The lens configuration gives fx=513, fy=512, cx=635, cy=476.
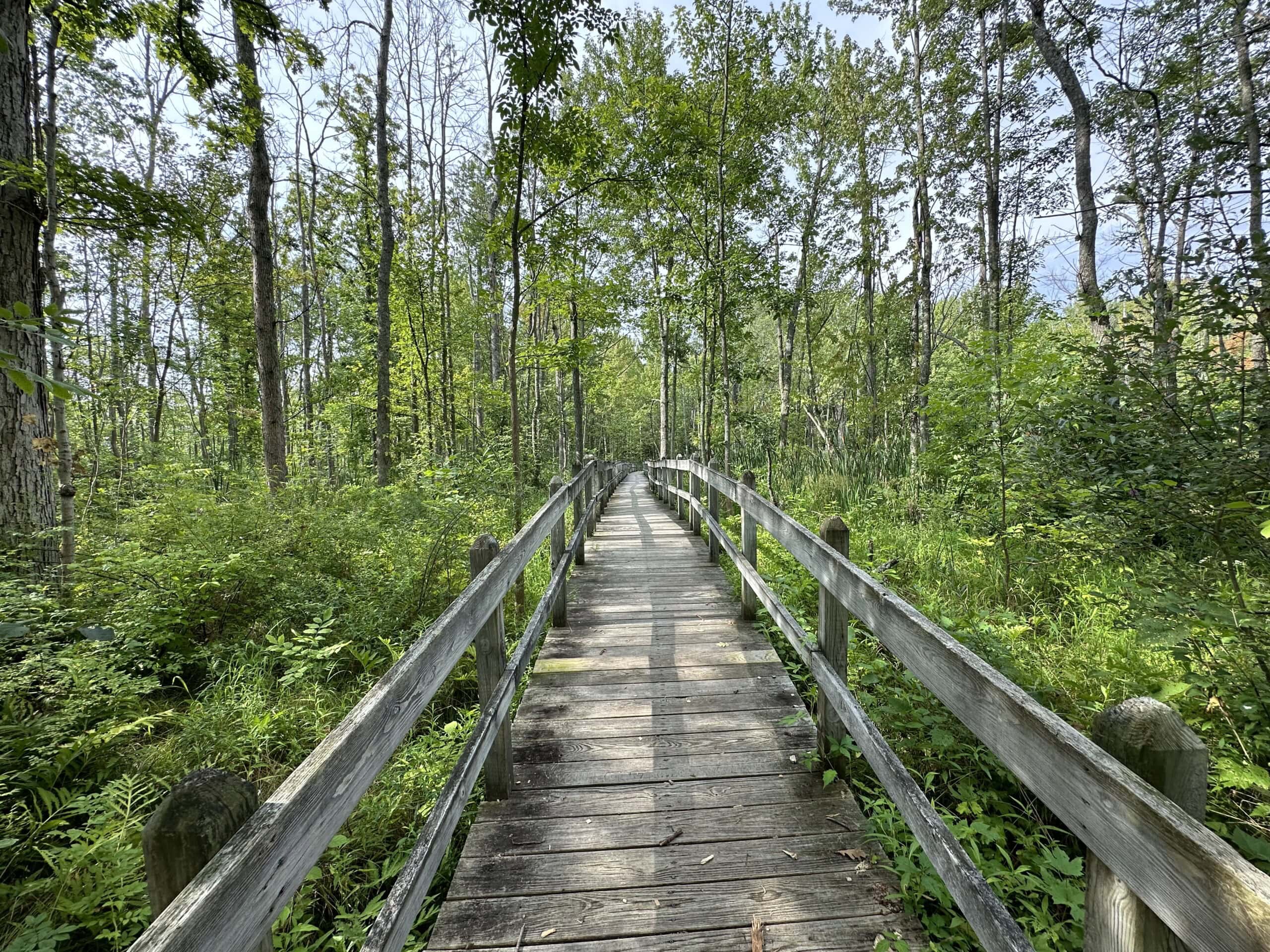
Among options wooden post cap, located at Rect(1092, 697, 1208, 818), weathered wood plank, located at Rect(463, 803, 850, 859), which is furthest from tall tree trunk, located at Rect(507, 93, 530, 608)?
wooden post cap, located at Rect(1092, 697, 1208, 818)

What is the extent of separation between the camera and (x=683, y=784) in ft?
7.98

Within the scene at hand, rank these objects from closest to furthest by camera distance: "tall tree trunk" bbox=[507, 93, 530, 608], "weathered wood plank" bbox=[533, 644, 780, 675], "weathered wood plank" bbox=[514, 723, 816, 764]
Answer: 1. "weathered wood plank" bbox=[514, 723, 816, 764]
2. "weathered wood plank" bbox=[533, 644, 780, 675]
3. "tall tree trunk" bbox=[507, 93, 530, 608]

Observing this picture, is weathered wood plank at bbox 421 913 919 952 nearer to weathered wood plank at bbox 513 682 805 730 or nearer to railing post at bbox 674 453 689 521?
weathered wood plank at bbox 513 682 805 730

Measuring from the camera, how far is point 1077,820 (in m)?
0.98

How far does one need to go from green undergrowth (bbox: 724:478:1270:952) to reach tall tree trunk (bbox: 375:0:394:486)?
8603mm

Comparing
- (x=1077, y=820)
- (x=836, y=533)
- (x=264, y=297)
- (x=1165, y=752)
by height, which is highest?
(x=264, y=297)

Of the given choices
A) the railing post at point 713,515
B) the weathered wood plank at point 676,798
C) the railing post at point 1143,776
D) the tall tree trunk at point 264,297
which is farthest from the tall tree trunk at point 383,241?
the railing post at point 1143,776

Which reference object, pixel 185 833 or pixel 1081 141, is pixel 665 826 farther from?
pixel 1081 141

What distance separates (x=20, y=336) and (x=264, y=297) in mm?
3930

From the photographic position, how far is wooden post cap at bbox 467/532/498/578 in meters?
2.36

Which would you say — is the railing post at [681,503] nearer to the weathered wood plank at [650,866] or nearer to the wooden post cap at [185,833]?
the weathered wood plank at [650,866]

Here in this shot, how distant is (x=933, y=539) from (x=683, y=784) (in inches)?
215

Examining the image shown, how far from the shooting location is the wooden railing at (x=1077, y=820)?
72 cm

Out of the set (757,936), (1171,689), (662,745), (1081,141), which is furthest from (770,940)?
(1081,141)
